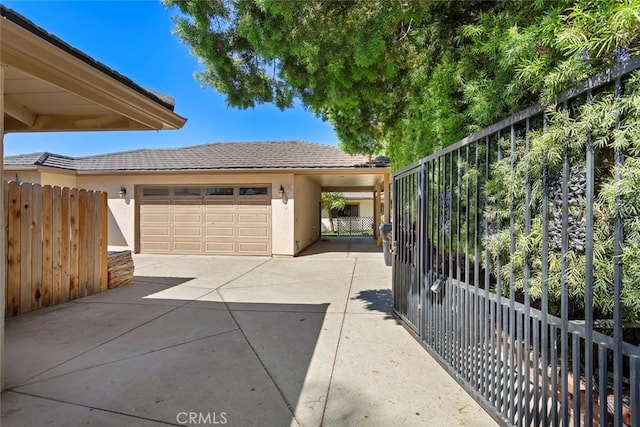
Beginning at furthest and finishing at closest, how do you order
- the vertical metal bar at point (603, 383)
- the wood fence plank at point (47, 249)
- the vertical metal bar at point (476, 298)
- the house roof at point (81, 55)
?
the wood fence plank at point (47, 249) < the vertical metal bar at point (476, 298) < the house roof at point (81, 55) < the vertical metal bar at point (603, 383)

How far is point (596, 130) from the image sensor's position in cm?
163

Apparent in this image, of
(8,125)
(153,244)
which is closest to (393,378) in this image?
(8,125)

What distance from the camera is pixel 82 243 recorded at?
588 cm

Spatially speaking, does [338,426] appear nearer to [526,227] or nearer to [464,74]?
[526,227]

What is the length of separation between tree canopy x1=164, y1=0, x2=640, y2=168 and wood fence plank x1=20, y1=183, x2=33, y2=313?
10.7ft

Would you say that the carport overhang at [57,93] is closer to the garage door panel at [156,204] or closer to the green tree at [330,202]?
the garage door panel at [156,204]

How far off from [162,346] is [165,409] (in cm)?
130

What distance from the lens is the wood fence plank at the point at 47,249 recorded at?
514 centimetres

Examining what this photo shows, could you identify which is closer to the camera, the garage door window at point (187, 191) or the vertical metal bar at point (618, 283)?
the vertical metal bar at point (618, 283)

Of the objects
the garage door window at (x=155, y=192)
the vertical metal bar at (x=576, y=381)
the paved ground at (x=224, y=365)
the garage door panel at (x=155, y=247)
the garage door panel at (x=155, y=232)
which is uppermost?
the garage door window at (x=155, y=192)

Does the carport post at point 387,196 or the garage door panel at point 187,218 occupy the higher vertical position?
the carport post at point 387,196

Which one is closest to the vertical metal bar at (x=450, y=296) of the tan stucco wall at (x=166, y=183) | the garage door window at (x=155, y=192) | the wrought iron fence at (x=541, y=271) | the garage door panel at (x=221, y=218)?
the wrought iron fence at (x=541, y=271)

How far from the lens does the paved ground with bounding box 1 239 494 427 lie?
7.97 ft

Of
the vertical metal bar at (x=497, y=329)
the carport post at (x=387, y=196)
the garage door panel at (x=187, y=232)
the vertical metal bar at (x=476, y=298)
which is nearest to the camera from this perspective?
the vertical metal bar at (x=497, y=329)
